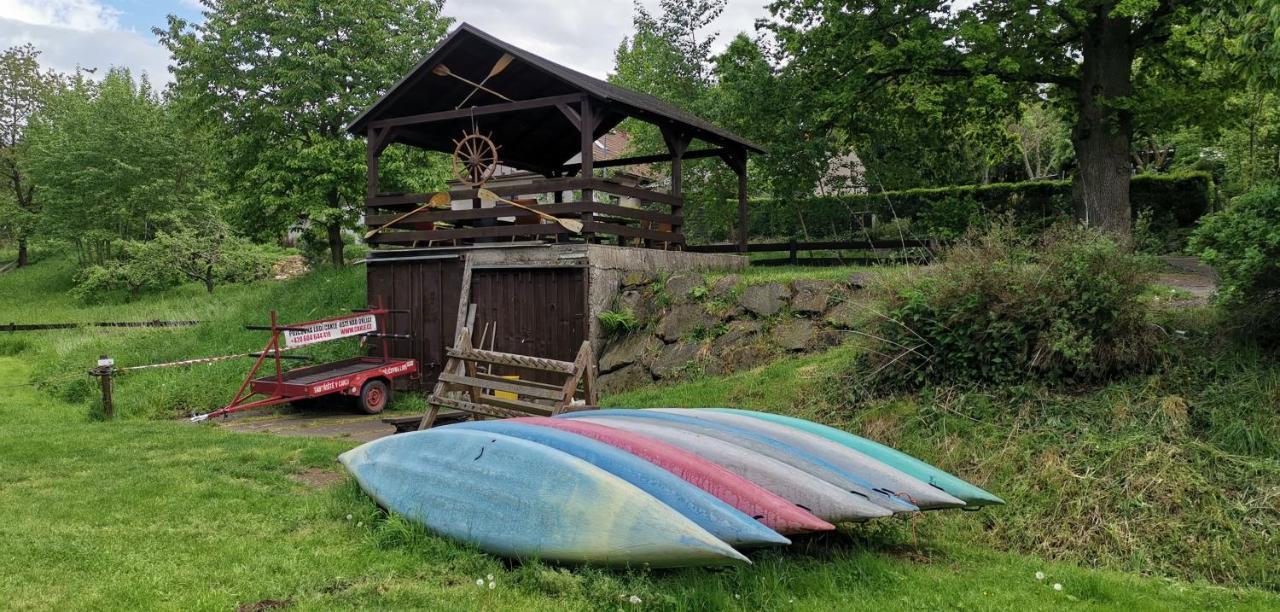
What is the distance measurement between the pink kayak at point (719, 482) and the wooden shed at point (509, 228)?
625 cm

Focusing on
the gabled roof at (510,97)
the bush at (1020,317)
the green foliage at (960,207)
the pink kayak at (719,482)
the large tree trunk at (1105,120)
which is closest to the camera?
the pink kayak at (719,482)

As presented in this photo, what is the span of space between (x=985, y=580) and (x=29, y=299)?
33.9 m

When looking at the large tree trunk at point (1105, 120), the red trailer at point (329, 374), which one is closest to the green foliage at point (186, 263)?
the red trailer at point (329, 374)

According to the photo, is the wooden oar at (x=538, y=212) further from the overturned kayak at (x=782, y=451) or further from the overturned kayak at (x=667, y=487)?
the overturned kayak at (x=667, y=487)

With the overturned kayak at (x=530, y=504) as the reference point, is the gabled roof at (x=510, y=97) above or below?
above

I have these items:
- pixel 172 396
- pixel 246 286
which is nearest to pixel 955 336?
pixel 172 396

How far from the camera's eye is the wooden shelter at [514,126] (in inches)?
465

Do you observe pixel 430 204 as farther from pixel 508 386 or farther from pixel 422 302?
pixel 508 386

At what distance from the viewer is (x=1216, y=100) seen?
519 inches

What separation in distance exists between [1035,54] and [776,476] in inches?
470

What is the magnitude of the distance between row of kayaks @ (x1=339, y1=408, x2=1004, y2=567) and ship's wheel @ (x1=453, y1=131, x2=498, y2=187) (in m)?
7.33

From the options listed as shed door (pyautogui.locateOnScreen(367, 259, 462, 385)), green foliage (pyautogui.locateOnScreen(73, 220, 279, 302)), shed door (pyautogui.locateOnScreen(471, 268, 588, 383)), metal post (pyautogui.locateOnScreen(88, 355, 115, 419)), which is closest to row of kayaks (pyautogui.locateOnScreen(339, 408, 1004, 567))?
shed door (pyautogui.locateOnScreen(471, 268, 588, 383))

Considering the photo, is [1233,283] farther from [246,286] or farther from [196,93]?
[246,286]

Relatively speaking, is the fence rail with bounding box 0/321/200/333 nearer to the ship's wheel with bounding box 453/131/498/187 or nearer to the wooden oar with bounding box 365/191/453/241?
the wooden oar with bounding box 365/191/453/241
